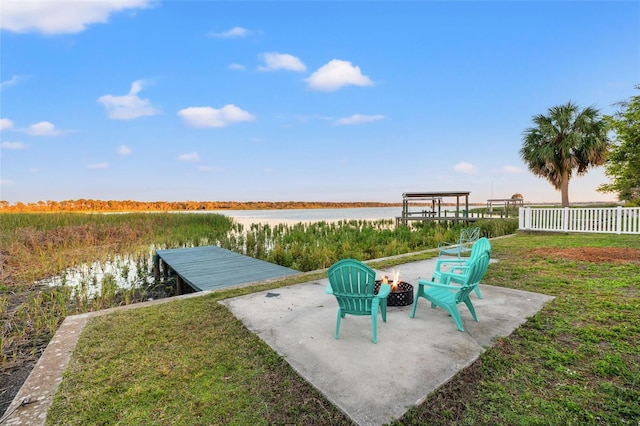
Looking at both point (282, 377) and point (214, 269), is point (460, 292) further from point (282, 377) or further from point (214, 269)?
point (214, 269)

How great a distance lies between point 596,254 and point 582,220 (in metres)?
6.00

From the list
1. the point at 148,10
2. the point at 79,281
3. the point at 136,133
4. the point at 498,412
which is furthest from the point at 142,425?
the point at 136,133

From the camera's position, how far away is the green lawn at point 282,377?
6.53 ft

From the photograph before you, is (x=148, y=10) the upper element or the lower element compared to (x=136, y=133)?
upper

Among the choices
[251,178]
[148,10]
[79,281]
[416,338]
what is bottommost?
[79,281]

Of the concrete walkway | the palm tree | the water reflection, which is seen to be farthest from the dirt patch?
the palm tree

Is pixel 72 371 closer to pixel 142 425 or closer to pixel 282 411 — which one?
pixel 142 425

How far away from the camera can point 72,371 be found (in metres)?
2.59

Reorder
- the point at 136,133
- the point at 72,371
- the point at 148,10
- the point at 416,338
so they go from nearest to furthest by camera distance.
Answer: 1. the point at 72,371
2. the point at 416,338
3. the point at 148,10
4. the point at 136,133

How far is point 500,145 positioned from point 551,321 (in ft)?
72.1

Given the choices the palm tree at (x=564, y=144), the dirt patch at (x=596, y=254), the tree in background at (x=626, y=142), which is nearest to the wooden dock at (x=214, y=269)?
the dirt patch at (x=596, y=254)

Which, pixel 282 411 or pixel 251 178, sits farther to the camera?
pixel 251 178

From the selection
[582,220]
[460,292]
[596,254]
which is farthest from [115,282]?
[582,220]

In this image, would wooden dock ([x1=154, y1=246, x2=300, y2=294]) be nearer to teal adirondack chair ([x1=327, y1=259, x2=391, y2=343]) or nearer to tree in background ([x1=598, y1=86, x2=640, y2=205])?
teal adirondack chair ([x1=327, y1=259, x2=391, y2=343])
